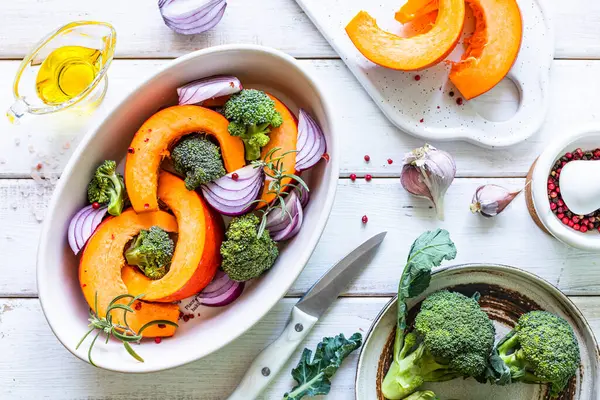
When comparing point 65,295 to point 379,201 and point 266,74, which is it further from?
point 379,201

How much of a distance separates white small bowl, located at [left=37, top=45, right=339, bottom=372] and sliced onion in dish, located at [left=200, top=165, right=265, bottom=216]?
0.52 ft

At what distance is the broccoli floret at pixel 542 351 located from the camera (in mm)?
1528

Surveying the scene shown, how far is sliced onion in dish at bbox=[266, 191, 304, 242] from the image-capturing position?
1.52 metres

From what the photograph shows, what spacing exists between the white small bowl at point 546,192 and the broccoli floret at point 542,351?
20 cm

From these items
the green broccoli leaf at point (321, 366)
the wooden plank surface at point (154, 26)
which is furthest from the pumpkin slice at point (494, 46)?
the green broccoli leaf at point (321, 366)

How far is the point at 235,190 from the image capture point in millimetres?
1489

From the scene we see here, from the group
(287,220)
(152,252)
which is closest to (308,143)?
(287,220)

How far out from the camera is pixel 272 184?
1.47m

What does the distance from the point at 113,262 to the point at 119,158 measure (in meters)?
0.26

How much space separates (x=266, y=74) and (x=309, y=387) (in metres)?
0.76

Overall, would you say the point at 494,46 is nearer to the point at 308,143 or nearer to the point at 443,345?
the point at 308,143

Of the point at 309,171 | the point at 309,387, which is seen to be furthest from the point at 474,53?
the point at 309,387

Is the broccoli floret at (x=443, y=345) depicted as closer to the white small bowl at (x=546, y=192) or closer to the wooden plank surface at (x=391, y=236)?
the wooden plank surface at (x=391, y=236)

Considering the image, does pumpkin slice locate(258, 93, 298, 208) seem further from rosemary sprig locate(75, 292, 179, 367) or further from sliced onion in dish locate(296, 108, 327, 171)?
rosemary sprig locate(75, 292, 179, 367)
